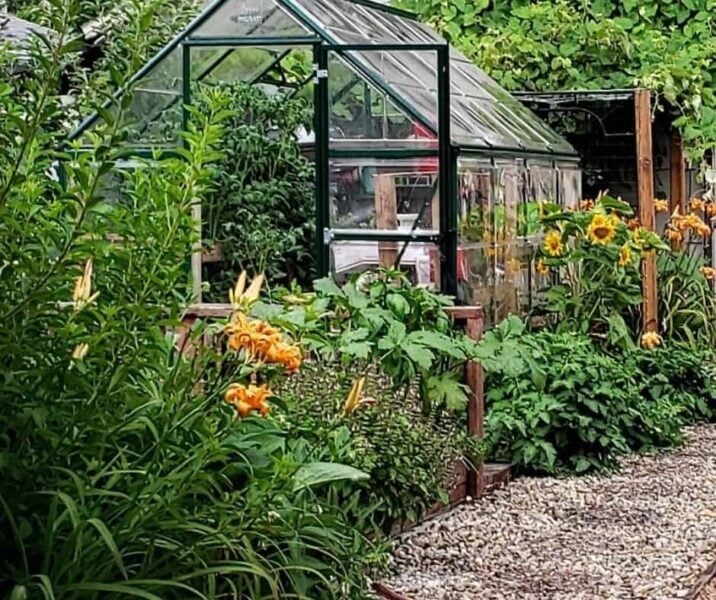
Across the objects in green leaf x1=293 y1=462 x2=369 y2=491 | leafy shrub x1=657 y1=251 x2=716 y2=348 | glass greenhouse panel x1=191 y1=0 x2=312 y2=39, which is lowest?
green leaf x1=293 y1=462 x2=369 y2=491

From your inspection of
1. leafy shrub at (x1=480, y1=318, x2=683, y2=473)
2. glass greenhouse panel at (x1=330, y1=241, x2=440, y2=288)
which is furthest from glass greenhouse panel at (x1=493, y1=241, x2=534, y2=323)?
leafy shrub at (x1=480, y1=318, x2=683, y2=473)

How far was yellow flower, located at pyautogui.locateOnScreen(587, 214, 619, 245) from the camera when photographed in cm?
798

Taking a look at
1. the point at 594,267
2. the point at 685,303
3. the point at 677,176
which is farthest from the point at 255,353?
the point at 677,176

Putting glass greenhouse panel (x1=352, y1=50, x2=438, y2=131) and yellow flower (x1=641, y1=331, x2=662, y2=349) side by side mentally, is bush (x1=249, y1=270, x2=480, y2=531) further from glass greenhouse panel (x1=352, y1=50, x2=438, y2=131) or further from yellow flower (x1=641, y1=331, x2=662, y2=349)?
yellow flower (x1=641, y1=331, x2=662, y2=349)

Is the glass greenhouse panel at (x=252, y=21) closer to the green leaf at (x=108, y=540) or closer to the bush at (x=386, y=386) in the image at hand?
the bush at (x=386, y=386)

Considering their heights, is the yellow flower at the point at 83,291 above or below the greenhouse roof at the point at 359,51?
below

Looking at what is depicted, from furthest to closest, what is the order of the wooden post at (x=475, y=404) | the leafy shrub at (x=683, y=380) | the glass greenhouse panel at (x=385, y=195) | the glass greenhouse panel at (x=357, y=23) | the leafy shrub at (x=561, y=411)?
the leafy shrub at (x=683, y=380) < the glass greenhouse panel at (x=357, y=23) < the glass greenhouse panel at (x=385, y=195) < the leafy shrub at (x=561, y=411) < the wooden post at (x=475, y=404)

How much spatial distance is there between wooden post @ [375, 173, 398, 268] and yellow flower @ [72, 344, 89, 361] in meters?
4.38

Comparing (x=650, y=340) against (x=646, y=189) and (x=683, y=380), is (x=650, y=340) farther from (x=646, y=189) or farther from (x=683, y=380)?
(x=646, y=189)

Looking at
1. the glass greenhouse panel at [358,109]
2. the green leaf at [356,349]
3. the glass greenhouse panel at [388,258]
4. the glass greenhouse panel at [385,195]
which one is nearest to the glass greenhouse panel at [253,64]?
the glass greenhouse panel at [358,109]

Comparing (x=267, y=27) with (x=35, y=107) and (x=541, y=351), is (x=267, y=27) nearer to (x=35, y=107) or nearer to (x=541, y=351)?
(x=541, y=351)

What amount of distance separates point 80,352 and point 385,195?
453 cm

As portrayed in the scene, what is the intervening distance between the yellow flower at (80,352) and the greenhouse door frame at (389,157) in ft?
14.1

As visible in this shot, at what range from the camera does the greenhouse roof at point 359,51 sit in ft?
24.9
